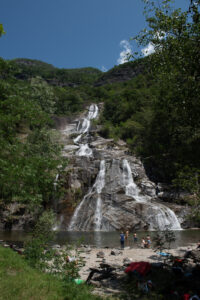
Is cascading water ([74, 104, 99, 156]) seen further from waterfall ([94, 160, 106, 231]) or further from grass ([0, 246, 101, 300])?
grass ([0, 246, 101, 300])

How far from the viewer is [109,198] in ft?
93.4

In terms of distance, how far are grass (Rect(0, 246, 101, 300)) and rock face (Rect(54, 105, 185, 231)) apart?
16004 millimetres

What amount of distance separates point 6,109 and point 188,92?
7.41 m

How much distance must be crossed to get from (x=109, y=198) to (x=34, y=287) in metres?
23.8

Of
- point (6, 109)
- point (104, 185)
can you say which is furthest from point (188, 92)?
point (104, 185)

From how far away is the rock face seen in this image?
25.8m

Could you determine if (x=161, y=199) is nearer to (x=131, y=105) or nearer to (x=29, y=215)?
(x=29, y=215)

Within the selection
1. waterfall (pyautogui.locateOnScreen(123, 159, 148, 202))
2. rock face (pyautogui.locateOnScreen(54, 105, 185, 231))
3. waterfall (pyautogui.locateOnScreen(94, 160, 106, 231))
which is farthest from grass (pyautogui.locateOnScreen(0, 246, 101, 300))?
waterfall (pyautogui.locateOnScreen(123, 159, 148, 202))

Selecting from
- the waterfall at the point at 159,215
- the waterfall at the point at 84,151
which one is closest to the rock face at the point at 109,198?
the waterfall at the point at 159,215

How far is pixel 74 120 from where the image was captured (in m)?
61.9

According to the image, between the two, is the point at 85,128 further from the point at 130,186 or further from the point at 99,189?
the point at 130,186

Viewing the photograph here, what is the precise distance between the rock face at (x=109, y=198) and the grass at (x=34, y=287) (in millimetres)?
16004

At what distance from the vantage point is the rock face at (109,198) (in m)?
25.8

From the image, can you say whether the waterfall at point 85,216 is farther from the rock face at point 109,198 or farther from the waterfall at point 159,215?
the waterfall at point 159,215
